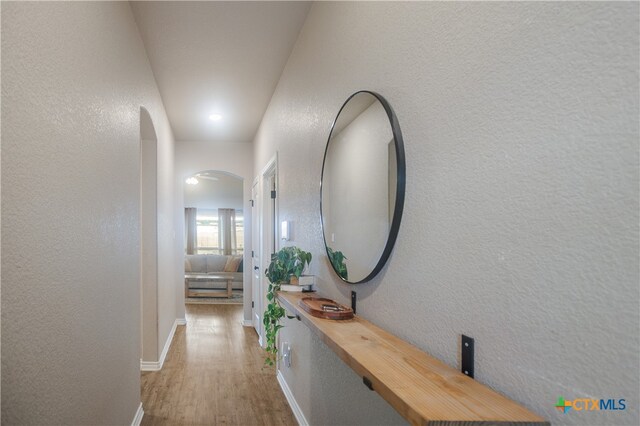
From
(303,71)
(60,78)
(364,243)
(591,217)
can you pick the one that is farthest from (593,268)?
(303,71)

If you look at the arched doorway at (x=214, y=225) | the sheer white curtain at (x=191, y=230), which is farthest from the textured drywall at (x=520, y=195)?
the sheer white curtain at (x=191, y=230)

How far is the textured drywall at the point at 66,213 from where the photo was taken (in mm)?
979

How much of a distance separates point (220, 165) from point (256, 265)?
171cm

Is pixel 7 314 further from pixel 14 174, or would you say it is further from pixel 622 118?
pixel 622 118

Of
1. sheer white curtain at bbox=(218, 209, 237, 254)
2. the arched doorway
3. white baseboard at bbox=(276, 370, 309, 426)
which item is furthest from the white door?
sheer white curtain at bbox=(218, 209, 237, 254)

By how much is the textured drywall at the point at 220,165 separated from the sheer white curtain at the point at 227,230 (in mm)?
5181

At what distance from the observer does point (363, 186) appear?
1.51m

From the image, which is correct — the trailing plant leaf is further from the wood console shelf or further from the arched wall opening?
the arched wall opening

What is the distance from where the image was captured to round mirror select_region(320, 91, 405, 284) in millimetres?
1278

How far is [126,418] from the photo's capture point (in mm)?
2236

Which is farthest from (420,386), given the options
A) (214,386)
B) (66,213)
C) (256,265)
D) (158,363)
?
(256,265)

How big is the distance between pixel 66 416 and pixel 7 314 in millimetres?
579

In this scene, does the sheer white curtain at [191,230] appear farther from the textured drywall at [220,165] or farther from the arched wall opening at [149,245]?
the arched wall opening at [149,245]

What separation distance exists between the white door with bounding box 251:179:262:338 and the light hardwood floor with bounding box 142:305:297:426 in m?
0.29
